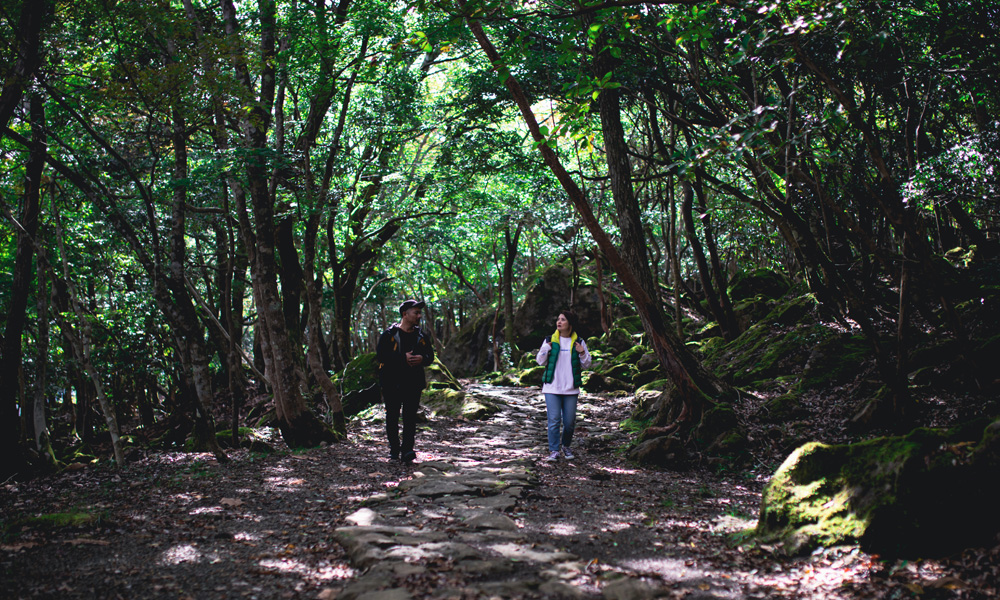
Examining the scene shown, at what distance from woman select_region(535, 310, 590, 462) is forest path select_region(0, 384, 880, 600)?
415 millimetres

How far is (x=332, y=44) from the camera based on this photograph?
29.6 feet

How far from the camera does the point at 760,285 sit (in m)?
17.7

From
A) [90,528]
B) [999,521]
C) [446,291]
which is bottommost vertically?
[90,528]

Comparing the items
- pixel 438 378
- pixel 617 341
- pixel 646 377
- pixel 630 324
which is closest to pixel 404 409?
pixel 438 378

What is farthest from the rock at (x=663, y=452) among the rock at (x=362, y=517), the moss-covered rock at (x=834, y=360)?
the rock at (x=362, y=517)

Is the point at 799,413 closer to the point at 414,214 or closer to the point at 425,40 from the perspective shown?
the point at 425,40

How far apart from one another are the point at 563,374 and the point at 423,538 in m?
3.46

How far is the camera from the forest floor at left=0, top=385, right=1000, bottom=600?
3.19 meters

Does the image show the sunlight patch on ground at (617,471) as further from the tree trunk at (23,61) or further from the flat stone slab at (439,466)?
the tree trunk at (23,61)

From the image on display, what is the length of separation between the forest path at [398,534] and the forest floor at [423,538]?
17 mm

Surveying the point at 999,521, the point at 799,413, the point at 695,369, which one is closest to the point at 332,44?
the point at 695,369

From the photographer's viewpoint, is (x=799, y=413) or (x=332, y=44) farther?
(x=332, y=44)

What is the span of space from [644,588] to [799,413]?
18.5 ft

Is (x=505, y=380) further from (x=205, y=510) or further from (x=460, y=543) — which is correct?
(x=460, y=543)
